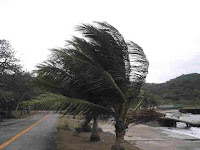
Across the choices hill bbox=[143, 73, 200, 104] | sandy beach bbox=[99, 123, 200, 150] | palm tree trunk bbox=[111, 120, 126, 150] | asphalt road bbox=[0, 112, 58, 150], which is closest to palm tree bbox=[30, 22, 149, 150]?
palm tree trunk bbox=[111, 120, 126, 150]

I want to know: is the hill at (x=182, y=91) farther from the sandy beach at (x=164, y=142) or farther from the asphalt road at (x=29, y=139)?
the asphalt road at (x=29, y=139)

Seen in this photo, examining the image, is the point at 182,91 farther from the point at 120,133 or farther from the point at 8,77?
the point at 120,133

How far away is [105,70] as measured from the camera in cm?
637

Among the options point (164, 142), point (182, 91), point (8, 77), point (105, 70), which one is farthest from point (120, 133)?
point (182, 91)

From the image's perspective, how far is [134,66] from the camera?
21.2ft

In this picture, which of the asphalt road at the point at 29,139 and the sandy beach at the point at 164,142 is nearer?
the asphalt road at the point at 29,139

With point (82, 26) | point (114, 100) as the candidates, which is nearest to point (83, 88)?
point (114, 100)

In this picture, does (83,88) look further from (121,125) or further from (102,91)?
(121,125)

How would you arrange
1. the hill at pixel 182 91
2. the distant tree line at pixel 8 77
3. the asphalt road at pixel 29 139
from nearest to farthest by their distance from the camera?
the asphalt road at pixel 29 139, the distant tree line at pixel 8 77, the hill at pixel 182 91

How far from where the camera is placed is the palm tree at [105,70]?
19.5 feet

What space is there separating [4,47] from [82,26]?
1997 centimetres

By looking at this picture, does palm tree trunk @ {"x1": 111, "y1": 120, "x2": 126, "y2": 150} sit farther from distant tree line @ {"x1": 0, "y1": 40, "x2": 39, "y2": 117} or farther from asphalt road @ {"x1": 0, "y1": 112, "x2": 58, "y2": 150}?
distant tree line @ {"x1": 0, "y1": 40, "x2": 39, "y2": 117}

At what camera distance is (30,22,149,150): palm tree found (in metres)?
5.95

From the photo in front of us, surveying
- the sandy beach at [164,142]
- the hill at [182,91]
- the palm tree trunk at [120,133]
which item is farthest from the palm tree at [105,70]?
the hill at [182,91]
